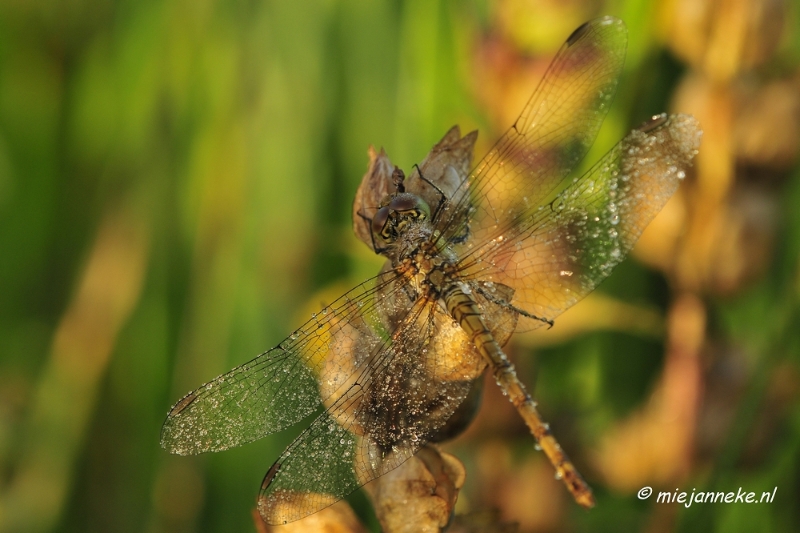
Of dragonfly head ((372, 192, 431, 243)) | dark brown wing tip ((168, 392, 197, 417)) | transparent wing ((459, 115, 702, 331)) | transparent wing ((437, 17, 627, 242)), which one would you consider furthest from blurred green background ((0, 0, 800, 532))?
dark brown wing tip ((168, 392, 197, 417))

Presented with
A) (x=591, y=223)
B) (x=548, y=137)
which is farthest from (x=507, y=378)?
(x=548, y=137)

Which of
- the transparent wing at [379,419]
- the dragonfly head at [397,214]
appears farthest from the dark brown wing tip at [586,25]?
the transparent wing at [379,419]

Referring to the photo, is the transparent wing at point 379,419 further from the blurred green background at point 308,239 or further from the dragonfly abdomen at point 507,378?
the blurred green background at point 308,239

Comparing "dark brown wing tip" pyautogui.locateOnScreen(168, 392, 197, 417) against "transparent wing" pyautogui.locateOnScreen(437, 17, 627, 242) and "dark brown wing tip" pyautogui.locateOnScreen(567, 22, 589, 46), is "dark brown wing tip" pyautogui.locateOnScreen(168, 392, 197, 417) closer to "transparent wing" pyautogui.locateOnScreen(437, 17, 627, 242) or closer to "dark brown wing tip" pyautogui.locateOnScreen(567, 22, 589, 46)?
"transparent wing" pyautogui.locateOnScreen(437, 17, 627, 242)

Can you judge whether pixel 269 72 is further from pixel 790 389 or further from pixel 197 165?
pixel 790 389

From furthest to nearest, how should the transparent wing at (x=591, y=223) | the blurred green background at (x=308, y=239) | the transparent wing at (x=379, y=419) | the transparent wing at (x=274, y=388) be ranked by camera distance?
the blurred green background at (x=308, y=239), the transparent wing at (x=591, y=223), the transparent wing at (x=274, y=388), the transparent wing at (x=379, y=419)

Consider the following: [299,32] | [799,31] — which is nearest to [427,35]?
[299,32]

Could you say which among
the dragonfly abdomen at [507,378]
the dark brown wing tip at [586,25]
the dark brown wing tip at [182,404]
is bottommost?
the dragonfly abdomen at [507,378]
